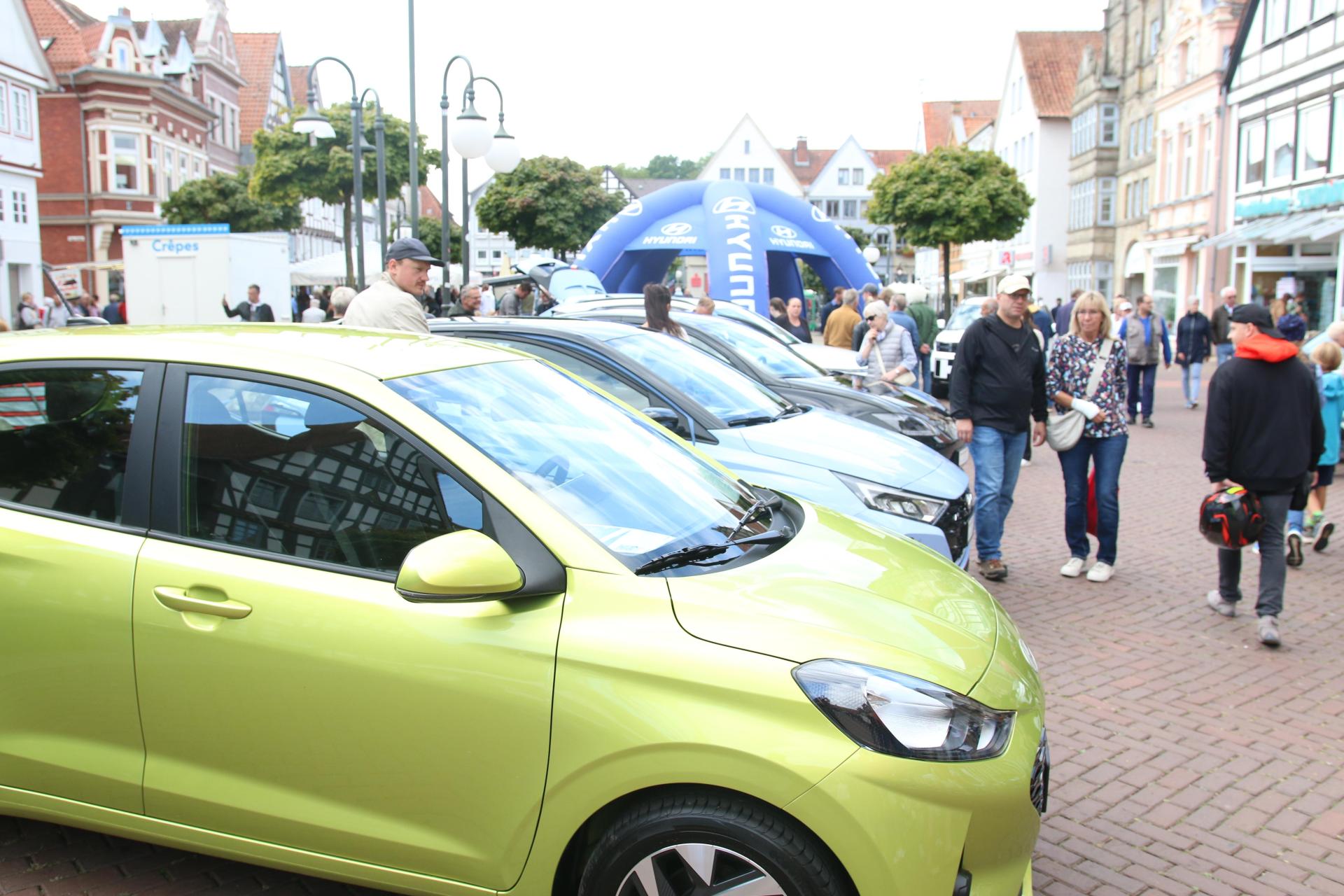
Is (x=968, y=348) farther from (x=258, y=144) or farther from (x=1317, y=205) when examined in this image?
(x=258, y=144)

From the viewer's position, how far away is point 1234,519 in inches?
235

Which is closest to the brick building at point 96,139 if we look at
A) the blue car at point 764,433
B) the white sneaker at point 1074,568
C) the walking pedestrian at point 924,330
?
the walking pedestrian at point 924,330

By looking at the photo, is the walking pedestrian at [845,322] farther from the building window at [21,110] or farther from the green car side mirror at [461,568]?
the building window at [21,110]

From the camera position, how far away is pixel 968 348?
7.30 m

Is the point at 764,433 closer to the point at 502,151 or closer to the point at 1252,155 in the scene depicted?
the point at 502,151

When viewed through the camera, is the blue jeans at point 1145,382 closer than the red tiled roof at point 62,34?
Yes

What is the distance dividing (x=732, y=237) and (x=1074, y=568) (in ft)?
51.4

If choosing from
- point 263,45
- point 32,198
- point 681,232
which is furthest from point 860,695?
point 263,45

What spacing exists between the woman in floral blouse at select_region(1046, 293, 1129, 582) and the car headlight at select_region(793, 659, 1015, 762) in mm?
5057

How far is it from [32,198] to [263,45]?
36.9 meters

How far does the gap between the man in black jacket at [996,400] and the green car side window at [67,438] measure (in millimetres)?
5304

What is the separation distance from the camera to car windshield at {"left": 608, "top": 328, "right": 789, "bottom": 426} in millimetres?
6766

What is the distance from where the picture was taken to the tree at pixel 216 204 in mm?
47812

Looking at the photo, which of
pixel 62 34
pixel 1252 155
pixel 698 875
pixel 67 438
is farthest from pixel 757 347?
pixel 62 34
